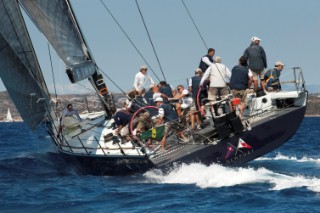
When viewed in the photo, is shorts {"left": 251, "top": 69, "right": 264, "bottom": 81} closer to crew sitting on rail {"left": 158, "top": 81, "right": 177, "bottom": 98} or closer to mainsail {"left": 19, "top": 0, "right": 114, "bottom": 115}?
crew sitting on rail {"left": 158, "top": 81, "right": 177, "bottom": 98}

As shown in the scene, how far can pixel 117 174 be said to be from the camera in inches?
703

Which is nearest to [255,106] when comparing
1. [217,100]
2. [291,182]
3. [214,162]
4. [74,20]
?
[217,100]

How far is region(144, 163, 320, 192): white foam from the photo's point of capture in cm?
1569

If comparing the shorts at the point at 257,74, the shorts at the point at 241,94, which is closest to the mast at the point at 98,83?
the shorts at the point at 257,74

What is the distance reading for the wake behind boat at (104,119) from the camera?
56.3 feet

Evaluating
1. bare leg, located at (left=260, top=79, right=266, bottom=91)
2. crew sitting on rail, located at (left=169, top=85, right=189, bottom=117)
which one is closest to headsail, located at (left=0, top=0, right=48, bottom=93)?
crew sitting on rail, located at (left=169, top=85, right=189, bottom=117)

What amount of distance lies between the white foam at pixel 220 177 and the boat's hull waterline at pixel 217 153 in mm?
192

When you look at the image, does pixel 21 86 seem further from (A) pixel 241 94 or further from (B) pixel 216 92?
(A) pixel 241 94

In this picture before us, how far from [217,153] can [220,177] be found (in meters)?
1.04

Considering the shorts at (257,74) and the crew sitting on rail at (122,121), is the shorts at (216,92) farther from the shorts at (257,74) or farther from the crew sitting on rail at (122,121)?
the crew sitting on rail at (122,121)

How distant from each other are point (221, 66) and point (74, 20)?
513cm

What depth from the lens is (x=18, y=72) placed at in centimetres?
2105

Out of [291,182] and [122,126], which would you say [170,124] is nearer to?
[122,126]

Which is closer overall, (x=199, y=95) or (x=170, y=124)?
(x=170, y=124)
